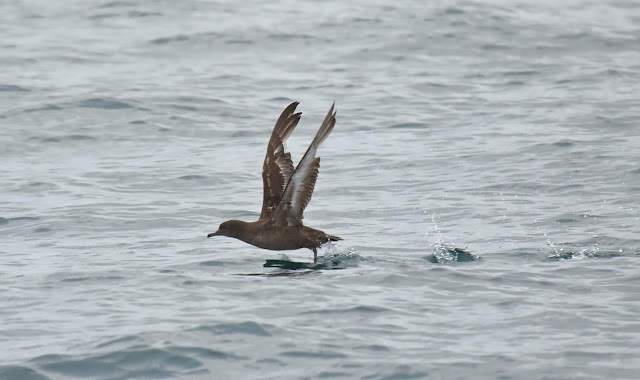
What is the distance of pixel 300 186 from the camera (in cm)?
938

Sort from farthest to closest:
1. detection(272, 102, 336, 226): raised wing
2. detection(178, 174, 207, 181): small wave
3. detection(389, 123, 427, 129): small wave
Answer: detection(389, 123, 427, 129): small wave < detection(178, 174, 207, 181): small wave < detection(272, 102, 336, 226): raised wing

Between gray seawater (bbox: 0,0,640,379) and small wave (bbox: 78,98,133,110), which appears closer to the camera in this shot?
gray seawater (bbox: 0,0,640,379)

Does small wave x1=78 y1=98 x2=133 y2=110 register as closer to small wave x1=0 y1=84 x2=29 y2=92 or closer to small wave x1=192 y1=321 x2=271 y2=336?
small wave x1=0 y1=84 x2=29 y2=92

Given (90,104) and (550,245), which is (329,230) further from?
(90,104)

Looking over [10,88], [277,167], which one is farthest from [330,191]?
[10,88]

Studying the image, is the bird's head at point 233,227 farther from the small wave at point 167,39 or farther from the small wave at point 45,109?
the small wave at point 167,39

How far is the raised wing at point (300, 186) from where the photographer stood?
877 centimetres

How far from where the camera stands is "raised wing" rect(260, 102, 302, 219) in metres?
9.88

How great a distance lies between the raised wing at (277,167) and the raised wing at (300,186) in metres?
0.18

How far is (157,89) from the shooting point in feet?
60.8

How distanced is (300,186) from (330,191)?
3.35m

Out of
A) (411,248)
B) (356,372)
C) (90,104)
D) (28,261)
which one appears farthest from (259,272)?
(90,104)

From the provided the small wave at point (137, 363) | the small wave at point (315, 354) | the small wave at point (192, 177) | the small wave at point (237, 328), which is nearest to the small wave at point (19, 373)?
the small wave at point (137, 363)

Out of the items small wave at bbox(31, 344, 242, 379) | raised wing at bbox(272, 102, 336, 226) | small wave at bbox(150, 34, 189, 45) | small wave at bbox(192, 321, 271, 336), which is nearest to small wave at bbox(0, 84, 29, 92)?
small wave at bbox(150, 34, 189, 45)
